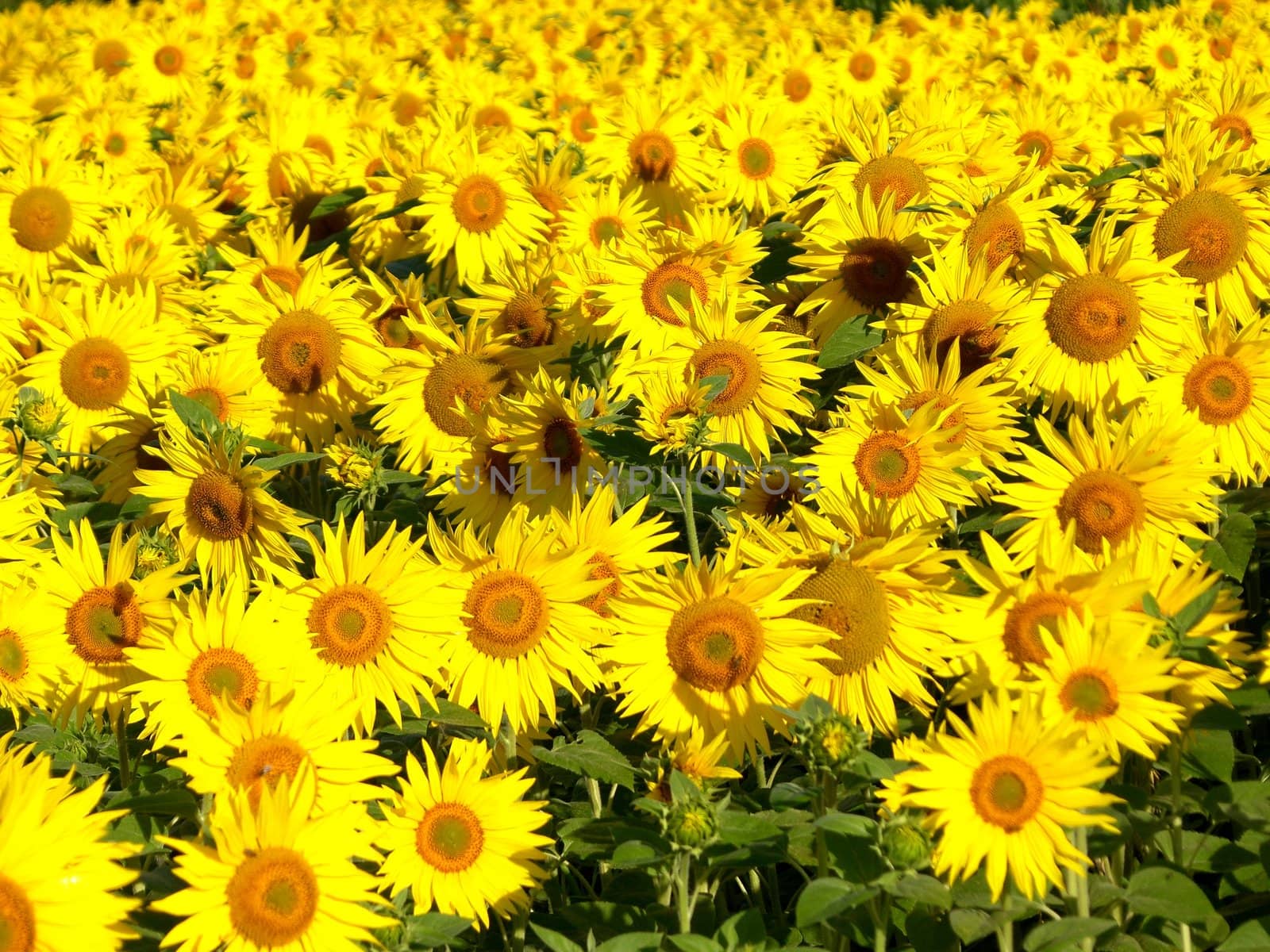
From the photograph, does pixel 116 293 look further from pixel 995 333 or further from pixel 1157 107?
pixel 1157 107

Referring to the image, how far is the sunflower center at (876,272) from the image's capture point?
449cm

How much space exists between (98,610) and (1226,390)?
3.26 meters

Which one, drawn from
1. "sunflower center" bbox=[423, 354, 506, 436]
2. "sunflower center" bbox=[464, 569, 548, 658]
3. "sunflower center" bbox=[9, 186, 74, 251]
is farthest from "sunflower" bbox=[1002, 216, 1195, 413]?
"sunflower center" bbox=[9, 186, 74, 251]

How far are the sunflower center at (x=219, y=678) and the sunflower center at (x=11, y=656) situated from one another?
2.39 ft

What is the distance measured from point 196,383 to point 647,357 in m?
1.74

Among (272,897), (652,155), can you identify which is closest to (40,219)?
(652,155)

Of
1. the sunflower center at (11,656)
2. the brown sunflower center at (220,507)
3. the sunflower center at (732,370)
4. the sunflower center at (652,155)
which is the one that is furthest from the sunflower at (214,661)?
the sunflower center at (652,155)

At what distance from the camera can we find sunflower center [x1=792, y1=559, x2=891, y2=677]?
3.20m

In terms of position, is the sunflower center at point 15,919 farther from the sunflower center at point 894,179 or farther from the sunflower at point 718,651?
the sunflower center at point 894,179

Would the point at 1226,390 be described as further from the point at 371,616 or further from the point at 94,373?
the point at 94,373

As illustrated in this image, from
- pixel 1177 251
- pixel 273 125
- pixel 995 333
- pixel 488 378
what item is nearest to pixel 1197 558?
pixel 995 333

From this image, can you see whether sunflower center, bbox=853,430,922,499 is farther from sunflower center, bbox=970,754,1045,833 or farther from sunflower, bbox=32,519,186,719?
sunflower, bbox=32,519,186,719

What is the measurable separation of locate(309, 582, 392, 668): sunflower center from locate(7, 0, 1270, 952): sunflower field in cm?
1

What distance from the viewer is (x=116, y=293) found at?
5.57 metres
